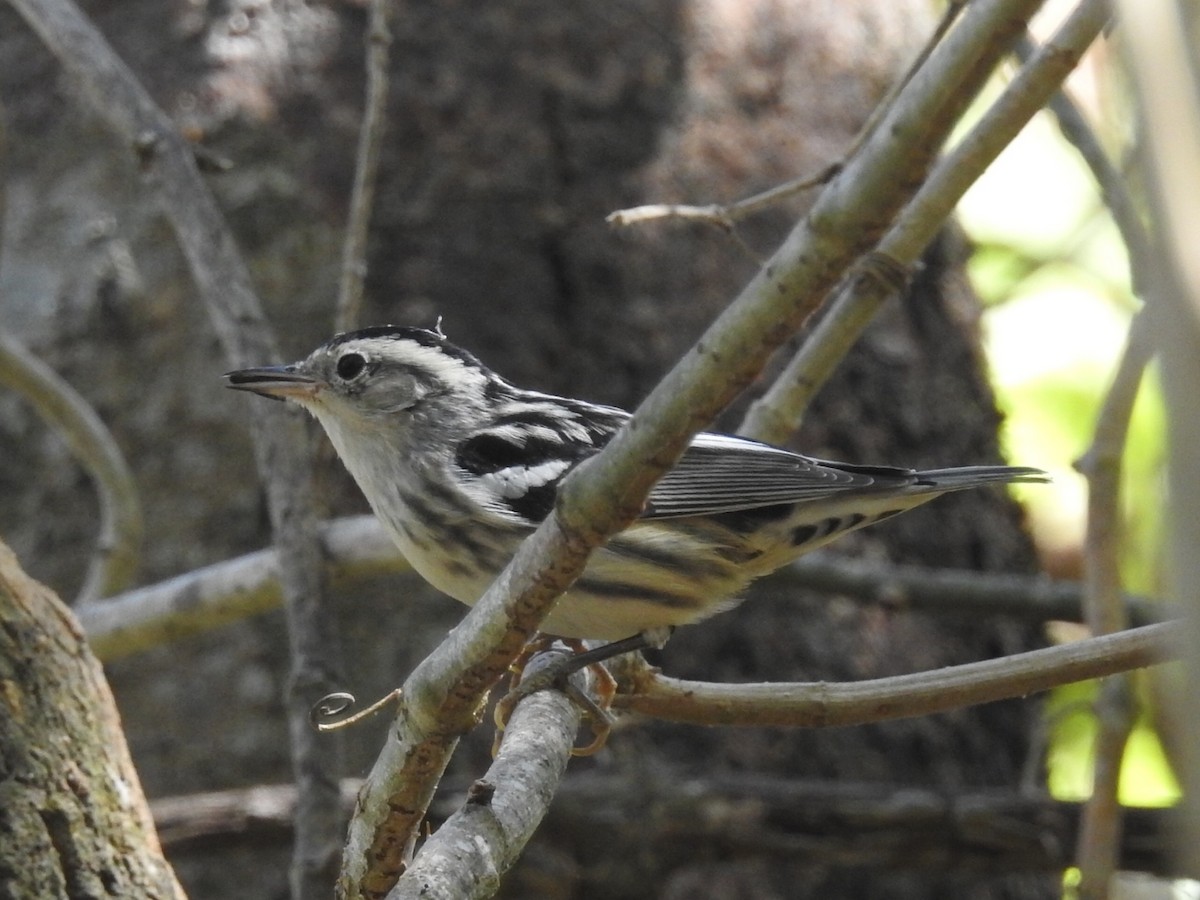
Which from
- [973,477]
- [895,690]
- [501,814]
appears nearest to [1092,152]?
[973,477]

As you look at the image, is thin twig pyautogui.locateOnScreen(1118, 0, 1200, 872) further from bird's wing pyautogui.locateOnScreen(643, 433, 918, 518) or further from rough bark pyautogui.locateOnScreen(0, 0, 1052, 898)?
rough bark pyautogui.locateOnScreen(0, 0, 1052, 898)

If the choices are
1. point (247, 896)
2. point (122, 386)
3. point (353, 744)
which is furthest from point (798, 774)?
point (122, 386)

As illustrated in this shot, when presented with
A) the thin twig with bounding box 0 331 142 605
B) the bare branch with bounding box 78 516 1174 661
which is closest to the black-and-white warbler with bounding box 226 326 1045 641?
the bare branch with bounding box 78 516 1174 661

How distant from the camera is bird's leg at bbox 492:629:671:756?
323 cm

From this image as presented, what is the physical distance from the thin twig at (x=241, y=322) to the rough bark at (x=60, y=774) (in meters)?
1.08

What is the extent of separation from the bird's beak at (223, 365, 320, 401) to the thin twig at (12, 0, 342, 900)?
0.17 meters

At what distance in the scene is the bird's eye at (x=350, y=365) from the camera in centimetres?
403

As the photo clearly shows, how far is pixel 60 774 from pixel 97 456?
101 inches

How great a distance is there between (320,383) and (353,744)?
1709 millimetres

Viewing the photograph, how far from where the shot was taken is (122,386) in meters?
5.64

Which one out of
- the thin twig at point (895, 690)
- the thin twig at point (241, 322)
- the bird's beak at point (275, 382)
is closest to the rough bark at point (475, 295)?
the thin twig at point (241, 322)

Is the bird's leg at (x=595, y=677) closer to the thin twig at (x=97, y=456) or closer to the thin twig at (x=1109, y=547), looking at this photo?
the thin twig at (x=1109, y=547)

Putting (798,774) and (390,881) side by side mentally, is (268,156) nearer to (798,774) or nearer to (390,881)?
(798,774)

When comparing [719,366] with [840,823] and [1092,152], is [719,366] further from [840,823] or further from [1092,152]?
[840,823]
